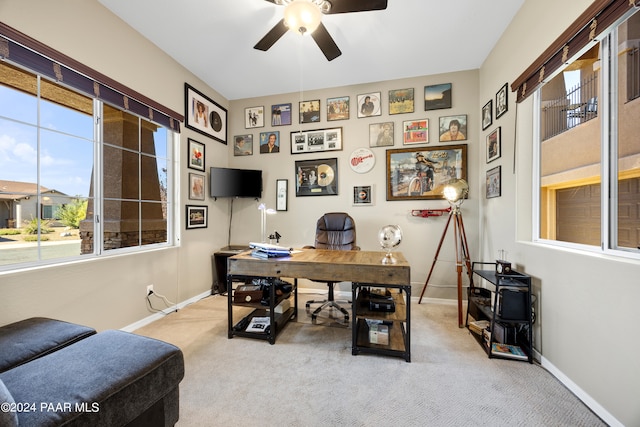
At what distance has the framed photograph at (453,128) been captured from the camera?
307 cm

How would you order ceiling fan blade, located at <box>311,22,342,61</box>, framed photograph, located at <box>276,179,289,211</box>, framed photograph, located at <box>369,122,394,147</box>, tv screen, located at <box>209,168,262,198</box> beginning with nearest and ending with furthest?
ceiling fan blade, located at <box>311,22,342,61</box>, framed photograph, located at <box>369,122,394,147</box>, tv screen, located at <box>209,168,262,198</box>, framed photograph, located at <box>276,179,289,211</box>

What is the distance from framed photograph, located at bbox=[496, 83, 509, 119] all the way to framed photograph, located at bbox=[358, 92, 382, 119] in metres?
1.33

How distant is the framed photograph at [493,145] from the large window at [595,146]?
492 mm

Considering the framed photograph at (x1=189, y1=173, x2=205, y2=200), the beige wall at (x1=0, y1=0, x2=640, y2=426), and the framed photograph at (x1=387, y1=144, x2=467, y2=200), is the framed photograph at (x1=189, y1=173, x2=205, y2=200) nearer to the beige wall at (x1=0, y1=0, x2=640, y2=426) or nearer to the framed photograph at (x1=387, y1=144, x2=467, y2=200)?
the beige wall at (x1=0, y1=0, x2=640, y2=426)

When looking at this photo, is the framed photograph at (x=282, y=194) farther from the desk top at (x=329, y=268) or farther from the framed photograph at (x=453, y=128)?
the framed photograph at (x=453, y=128)

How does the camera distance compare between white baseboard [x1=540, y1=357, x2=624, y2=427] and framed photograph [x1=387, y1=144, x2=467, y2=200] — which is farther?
framed photograph [x1=387, y1=144, x2=467, y2=200]

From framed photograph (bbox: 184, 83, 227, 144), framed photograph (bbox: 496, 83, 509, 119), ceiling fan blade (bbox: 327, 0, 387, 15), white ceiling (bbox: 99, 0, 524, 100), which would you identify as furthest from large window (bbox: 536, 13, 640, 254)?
framed photograph (bbox: 184, 83, 227, 144)

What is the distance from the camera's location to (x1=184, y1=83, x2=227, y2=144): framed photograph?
306 centimetres

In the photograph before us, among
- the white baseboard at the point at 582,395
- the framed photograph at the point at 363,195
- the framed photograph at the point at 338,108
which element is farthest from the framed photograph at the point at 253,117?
the white baseboard at the point at 582,395

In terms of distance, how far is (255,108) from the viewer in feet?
12.3

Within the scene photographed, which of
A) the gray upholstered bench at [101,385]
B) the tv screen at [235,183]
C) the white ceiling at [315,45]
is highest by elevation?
the white ceiling at [315,45]

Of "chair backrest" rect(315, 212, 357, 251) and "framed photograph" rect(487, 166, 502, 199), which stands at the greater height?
"framed photograph" rect(487, 166, 502, 199)

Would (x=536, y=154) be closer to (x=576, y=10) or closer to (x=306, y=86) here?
(x=576, y=10)

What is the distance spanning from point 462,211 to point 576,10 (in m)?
2.02
